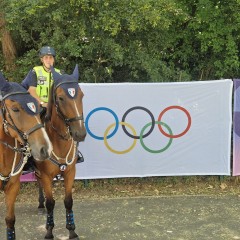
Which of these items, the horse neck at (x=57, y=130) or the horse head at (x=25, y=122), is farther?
the horse neck at (x=57, y=130)

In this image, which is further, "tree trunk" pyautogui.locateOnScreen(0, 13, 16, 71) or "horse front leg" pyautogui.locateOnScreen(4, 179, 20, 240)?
"tree trunk" pyautogui.locateOnScreen(0, 13, 16, 71)

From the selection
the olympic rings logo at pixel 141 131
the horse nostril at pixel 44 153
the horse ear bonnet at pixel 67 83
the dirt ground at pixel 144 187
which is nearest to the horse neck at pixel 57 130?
the horse ear bonnet at pixel 67 83

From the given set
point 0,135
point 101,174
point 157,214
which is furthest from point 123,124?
Answer: point 0,135

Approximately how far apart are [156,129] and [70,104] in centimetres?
286

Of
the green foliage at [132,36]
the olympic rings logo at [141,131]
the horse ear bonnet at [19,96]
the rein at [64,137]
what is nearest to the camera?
the horse ear bonnet at [19,96]

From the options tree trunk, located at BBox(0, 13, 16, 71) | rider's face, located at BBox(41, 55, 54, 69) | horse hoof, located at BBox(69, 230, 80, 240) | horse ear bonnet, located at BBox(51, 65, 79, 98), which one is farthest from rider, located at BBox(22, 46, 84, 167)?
tree trunk, located at BBox(0, 13, 16, 71)

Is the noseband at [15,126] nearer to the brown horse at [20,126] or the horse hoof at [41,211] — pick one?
the brown horse at [20,126]

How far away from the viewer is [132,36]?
7.87m

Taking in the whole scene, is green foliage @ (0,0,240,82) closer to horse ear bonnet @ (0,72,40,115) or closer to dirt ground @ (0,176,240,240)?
dirt ground @ (0,176,240,240)

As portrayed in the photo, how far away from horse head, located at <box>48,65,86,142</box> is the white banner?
7.26 feet

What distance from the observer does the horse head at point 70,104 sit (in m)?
4.41

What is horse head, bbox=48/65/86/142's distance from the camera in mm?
4414

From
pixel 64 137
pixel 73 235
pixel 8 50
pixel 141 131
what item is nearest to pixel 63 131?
pixel 64 137

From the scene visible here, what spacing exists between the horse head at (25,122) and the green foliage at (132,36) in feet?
11.1
